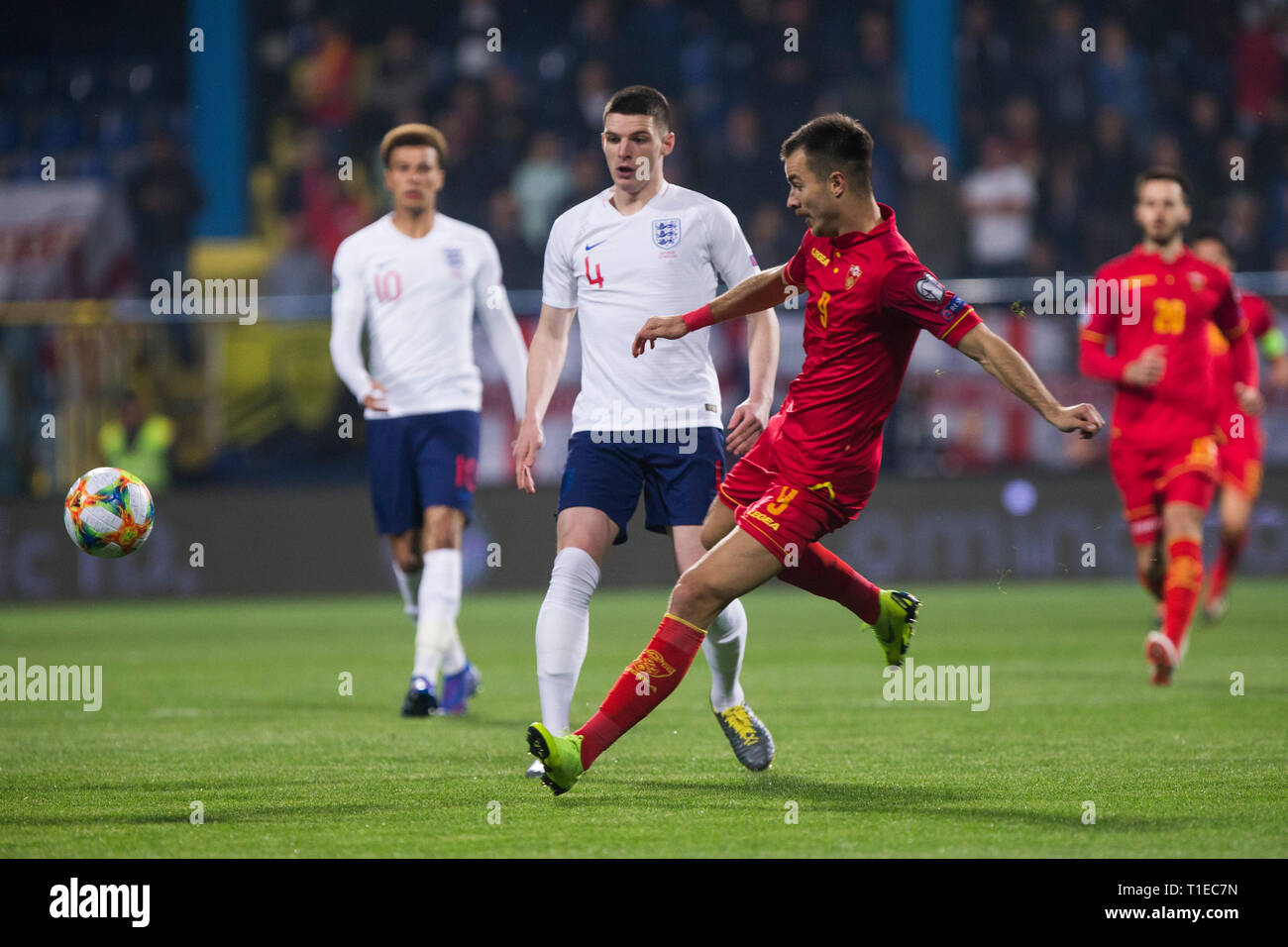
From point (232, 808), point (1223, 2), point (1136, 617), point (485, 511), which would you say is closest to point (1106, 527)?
point (1136, 617)

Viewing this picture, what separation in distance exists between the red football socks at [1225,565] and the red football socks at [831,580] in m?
7.19

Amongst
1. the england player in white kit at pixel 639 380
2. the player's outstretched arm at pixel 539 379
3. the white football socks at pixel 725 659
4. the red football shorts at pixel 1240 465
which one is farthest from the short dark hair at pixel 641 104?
the red football shorts at pixel 1240 465

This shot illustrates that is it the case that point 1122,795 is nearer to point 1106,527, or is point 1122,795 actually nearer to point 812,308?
point 812,308

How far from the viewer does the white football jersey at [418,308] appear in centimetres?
812

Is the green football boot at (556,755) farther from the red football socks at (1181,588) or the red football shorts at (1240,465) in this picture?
the red football shorts at (1240,465)

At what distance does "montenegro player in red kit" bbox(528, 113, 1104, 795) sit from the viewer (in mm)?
5168

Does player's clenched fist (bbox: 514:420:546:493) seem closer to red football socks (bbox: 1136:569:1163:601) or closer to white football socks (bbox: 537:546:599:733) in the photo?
white football socks (bbox: 537:546:599:733)

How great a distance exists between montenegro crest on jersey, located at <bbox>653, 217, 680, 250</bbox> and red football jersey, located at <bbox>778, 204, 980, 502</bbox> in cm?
74

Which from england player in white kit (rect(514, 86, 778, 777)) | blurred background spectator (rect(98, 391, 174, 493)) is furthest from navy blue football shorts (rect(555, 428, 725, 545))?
blurred background spectator (rect(98, 391, 174, 493))

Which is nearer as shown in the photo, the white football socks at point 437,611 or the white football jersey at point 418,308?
the white football socks at point 437,611

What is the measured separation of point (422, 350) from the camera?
26.8 feet

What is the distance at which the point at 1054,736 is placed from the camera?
683cm

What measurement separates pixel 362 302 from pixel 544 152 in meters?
10.4

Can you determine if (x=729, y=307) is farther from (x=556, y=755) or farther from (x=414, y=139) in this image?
(x=414, y=139)
